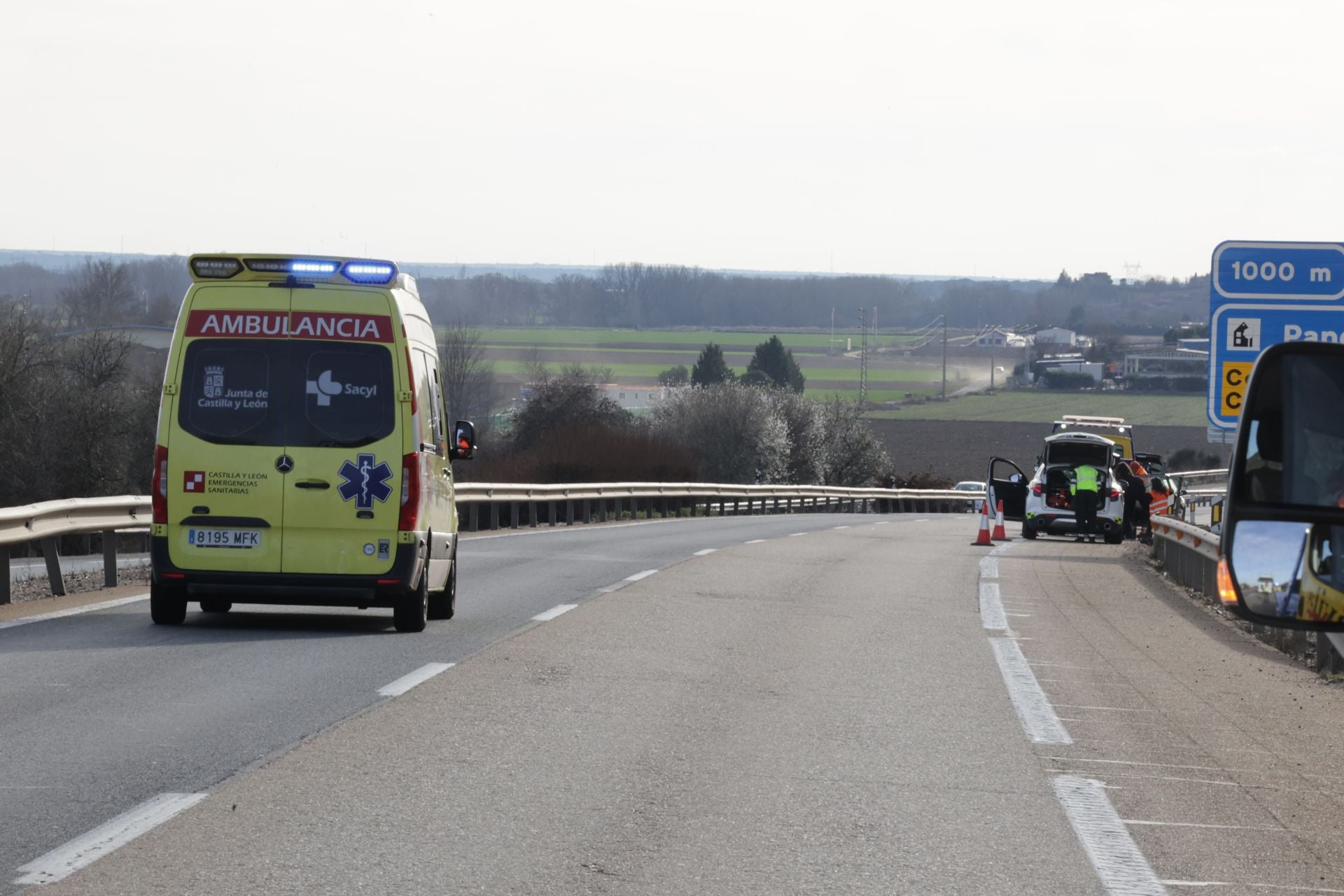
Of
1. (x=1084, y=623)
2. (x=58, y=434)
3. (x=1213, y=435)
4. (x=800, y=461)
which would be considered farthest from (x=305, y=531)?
(x=800, y=461)

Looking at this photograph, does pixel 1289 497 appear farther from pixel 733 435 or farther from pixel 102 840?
pixel 733 435

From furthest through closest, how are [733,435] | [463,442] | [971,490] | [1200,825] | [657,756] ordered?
[733,435] → [971,490] → [463,442] → [657,756] → [1200,825]

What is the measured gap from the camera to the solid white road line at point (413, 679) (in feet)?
31.8

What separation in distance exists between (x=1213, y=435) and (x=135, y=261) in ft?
422

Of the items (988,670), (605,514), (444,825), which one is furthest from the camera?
(605,514)

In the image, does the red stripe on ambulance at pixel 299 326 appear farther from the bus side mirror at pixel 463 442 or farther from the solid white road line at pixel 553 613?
the solid white road line at pixel 553 613

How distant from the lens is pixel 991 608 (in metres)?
17.1

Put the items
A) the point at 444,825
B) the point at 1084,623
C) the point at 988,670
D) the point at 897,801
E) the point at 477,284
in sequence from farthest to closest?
the point at 477,284
the point at 1084,623
the point at 988,670
the point at 897,801
the point at 444,825

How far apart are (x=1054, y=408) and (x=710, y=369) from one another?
3018 cm

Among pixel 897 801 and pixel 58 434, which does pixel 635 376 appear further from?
pixel 897 801

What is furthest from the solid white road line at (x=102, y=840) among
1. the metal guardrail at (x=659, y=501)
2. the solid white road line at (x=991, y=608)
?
the metal guardrail at (x=659, y=501)

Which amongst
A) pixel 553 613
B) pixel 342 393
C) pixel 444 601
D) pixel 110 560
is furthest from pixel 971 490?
pixel 342 393

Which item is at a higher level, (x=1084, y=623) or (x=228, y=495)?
(x=228, y=495)

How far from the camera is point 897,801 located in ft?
23.2
